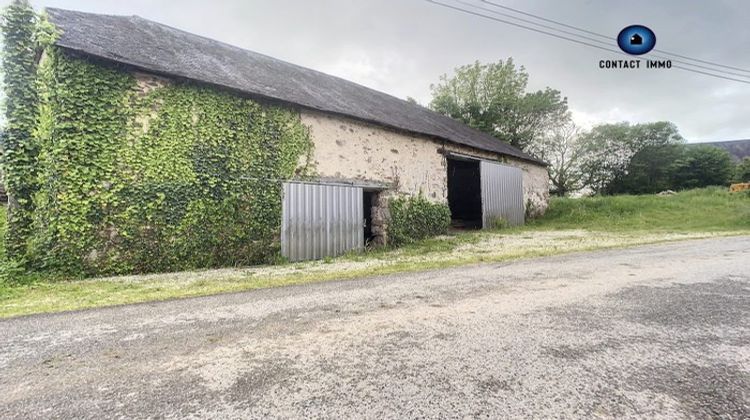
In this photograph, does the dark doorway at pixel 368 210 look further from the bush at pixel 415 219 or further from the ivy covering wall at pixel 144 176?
the ivy covering wall at pixel 144 176

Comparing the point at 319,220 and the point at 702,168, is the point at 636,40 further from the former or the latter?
the point at 702,168

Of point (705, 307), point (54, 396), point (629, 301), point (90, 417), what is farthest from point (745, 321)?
point (54, 396)

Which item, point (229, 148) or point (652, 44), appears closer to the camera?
point (229, 148)

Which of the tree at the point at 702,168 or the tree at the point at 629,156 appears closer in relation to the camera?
the tree at the point at 702,168

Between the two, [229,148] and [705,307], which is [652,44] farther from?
[229,148]

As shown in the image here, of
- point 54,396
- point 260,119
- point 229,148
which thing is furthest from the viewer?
point 260,119

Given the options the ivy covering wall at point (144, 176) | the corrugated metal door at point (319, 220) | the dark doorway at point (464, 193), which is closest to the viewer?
the ivy covering wall at point (144, 176)

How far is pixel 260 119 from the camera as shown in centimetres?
708

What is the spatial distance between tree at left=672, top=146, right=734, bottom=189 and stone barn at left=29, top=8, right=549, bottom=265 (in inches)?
1004

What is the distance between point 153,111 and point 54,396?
5.76m

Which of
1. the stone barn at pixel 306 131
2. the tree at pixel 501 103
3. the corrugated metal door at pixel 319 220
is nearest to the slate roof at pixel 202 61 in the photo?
the stone barn at pixel 306 131

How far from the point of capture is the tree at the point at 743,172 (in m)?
23.7

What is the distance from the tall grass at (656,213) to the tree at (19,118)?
49.0 ft

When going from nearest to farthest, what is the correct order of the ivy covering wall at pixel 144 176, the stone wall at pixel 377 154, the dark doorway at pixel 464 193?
the ivy covering wall at pixel 144 176
the stone wall at pixel 377 154
the dark doorway at pixel 464 193
